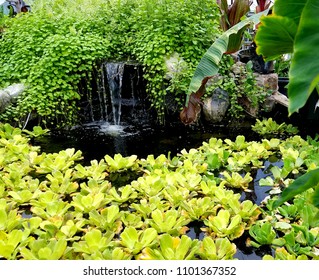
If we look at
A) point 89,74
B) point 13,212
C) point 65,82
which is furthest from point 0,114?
point 13,212

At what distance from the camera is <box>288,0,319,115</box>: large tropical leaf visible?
0.73 meters

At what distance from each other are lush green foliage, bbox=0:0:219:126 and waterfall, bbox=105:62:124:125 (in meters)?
0.14

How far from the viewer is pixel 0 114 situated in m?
3.97

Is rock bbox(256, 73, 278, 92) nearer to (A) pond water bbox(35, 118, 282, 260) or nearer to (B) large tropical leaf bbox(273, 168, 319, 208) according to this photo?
(A) pond water bbox(35, 118, 282, 260)

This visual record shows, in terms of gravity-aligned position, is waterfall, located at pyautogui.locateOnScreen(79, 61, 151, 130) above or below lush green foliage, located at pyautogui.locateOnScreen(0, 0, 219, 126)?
below

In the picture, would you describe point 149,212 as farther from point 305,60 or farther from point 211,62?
point 305,60

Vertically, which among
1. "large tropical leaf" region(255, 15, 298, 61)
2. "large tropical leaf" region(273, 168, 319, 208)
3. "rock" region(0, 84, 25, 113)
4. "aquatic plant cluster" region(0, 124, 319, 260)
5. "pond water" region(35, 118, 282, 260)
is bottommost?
"pond water" region(35, 118, 282, 260)

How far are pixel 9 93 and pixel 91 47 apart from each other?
3.61ft

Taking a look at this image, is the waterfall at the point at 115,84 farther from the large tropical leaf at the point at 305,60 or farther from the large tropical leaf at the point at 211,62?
the large tropical leaf at the point at 305,60

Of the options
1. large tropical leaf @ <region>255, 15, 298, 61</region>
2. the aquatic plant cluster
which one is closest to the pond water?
the aquatic plant cluster

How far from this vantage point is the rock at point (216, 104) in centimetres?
444

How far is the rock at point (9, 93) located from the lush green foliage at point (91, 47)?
0.07m
